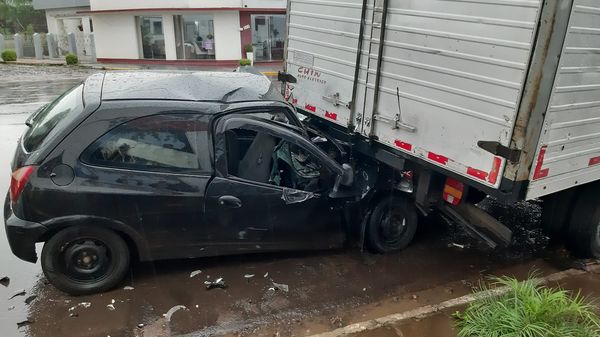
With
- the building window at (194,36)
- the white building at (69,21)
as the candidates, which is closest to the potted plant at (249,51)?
the building window at (194,36)

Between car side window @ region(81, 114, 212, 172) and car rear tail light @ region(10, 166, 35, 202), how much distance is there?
456 millimetres

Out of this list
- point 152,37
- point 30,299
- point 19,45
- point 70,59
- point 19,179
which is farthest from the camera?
point 19,45

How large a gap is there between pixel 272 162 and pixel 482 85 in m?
1.96

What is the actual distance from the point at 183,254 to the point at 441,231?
3.11 metres

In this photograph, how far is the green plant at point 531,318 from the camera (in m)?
3.14

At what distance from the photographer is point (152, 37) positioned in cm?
2425

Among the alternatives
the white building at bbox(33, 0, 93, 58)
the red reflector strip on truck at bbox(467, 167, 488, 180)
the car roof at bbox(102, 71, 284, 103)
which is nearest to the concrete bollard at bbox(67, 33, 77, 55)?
the white building at bbox(33, 0, 93, 58)

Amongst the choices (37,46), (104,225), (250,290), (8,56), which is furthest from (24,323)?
(37,46)

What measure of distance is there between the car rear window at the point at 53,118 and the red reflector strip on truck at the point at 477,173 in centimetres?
325

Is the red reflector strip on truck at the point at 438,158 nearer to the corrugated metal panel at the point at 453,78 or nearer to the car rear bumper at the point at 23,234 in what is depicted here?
the corrugated metal panel at the point at 453,78

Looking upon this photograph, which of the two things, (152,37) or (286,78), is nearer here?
(286,78)

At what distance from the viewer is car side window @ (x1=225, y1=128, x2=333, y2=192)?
4312 mm

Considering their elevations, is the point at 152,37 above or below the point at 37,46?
above

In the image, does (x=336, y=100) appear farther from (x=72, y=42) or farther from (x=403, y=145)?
(x=72, y=42)
